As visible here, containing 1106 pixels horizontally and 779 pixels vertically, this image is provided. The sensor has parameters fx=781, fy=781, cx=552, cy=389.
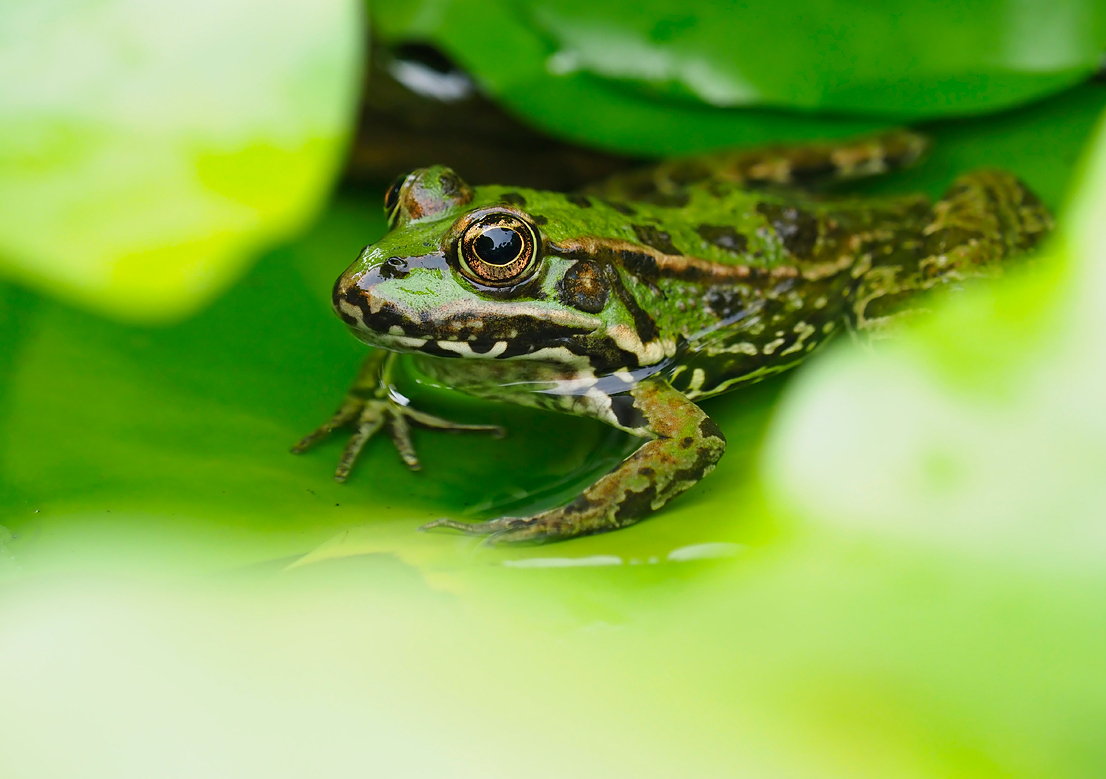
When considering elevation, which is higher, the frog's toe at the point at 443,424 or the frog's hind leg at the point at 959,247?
the frog's hind leg at the point at 959,247

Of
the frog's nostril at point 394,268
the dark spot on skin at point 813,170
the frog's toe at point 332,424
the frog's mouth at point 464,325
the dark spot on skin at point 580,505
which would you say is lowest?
the frog's toe at point 332,424

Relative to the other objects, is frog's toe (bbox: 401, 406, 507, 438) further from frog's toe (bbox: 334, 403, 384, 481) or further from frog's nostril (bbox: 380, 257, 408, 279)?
frog's nostril (bbox: 380, 257, 408, 279)

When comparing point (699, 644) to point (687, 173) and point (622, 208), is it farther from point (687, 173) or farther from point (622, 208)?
point (687, 173)

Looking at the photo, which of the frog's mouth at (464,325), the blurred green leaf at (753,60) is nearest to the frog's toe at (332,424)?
the frog's mouth at (464,325)

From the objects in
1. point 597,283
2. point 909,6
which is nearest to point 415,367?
point 597,283

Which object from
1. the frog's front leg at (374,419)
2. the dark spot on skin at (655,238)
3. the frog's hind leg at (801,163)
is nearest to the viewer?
the frog's front leg at (374,419)

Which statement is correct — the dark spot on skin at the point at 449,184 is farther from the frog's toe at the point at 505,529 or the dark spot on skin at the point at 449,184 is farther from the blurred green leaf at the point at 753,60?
the frog's toe at the point at 505,529

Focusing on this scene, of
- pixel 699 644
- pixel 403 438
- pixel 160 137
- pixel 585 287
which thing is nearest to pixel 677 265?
pixel 585 287
